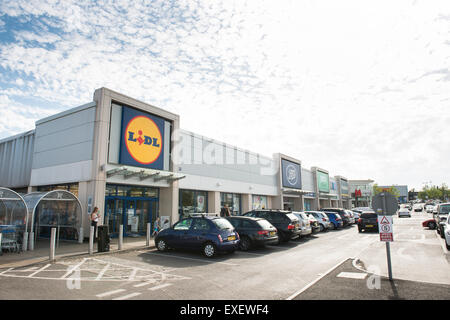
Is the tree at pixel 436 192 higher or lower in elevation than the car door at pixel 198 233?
higher

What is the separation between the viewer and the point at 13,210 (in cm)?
1348

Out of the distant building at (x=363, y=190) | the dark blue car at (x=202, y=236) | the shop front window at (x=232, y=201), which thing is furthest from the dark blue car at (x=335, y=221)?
the distant building at (x=363, y=190)

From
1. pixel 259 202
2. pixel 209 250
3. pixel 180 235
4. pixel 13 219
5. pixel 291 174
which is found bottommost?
pixel 209 250

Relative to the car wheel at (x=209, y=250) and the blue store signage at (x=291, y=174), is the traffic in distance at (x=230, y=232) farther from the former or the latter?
the blue store signage at (x=291, y=174)

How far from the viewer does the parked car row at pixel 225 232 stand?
10773 mm

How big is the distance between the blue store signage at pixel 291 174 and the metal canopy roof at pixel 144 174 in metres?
19.3

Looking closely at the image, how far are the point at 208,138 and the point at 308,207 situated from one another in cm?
2679

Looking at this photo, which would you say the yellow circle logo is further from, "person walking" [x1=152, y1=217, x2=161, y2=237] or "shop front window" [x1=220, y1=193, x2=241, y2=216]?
"shop front window" [x1=220, y1=193, x2=241, y2=216]

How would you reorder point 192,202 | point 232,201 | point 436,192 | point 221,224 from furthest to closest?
point 436,192 < point 232,201 < point 192,202 < point 221,224

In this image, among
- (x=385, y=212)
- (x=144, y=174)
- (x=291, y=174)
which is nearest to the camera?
(x=385, y=212)

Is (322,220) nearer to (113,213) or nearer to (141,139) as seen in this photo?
(141,139)

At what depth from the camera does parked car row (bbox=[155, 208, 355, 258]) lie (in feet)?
35.3

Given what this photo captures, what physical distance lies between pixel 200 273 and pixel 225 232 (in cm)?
291

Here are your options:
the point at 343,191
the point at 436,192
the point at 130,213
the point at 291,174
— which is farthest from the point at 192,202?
the point at 436,192
